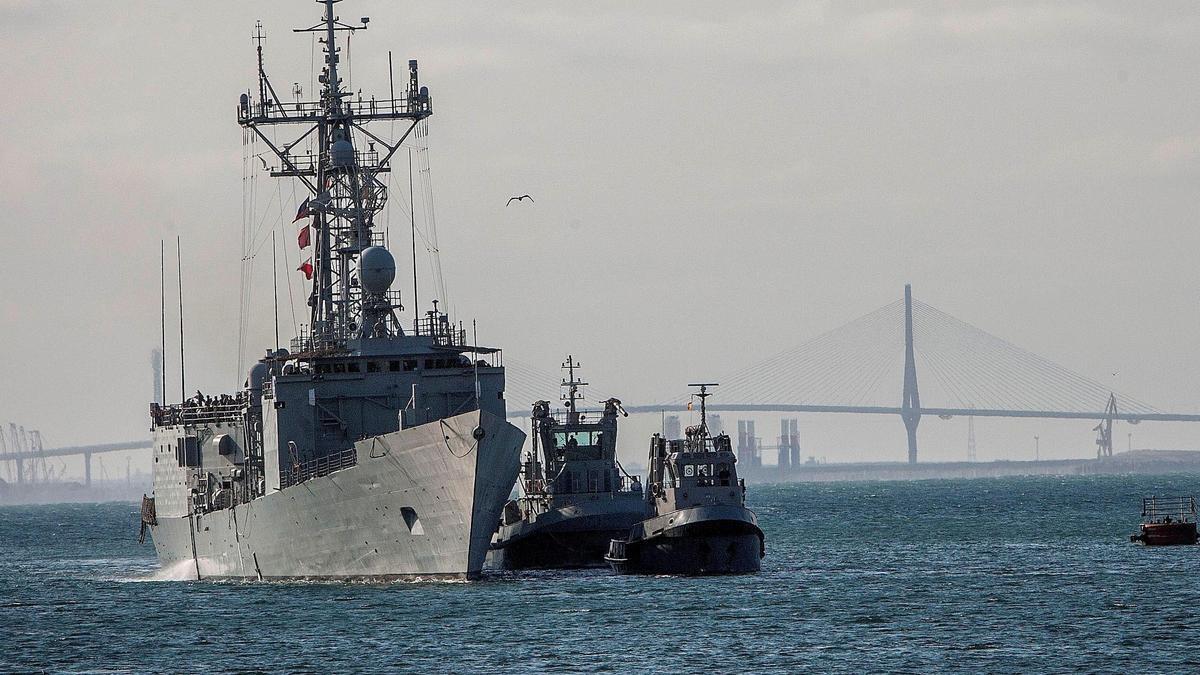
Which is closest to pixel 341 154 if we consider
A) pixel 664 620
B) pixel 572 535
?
pixel 572 535

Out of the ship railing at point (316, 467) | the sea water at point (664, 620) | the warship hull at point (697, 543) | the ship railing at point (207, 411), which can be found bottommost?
the sea water at point (664, 620)

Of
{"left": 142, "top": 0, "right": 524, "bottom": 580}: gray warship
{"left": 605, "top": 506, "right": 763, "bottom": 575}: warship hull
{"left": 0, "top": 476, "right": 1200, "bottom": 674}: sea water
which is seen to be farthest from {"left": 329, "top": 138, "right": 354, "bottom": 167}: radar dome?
{"left": 605, "top": 506, "right": 763, "bottom": 575}: warship hull

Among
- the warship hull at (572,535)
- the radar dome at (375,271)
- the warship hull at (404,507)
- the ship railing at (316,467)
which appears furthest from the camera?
the warship hull at (572,535)

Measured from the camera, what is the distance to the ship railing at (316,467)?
2067 inches

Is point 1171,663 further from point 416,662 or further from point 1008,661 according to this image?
point 416,662

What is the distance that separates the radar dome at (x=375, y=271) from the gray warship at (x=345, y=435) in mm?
42

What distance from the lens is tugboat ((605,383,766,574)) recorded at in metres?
55.2

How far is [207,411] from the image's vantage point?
6525cm

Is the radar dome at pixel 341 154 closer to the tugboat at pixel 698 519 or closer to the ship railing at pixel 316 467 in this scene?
the ship railing at pixel 316 467

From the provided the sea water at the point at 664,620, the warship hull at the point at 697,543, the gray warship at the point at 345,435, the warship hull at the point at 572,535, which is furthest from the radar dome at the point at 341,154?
the warship hull at the point at 697,543

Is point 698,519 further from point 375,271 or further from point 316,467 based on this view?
point 375,271

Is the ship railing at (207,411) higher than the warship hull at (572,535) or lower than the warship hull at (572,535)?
higher

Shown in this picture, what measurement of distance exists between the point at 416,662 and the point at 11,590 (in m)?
→ 30.7

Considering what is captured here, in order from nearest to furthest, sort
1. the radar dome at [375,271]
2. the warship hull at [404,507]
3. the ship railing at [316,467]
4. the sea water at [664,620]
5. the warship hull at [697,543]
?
1. the sea water at [664,620]
2. the warship hull at [404,507]
3. the ship railing at [316,467]
4. the warship hull at [697,543]
5. the radar dome at [375,271]
